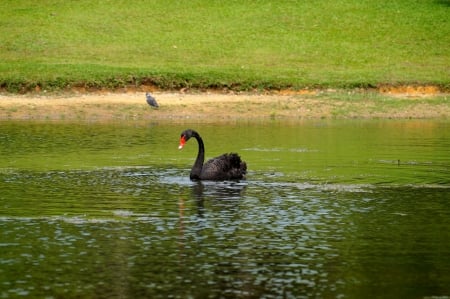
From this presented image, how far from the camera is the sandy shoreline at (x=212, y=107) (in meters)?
35.2

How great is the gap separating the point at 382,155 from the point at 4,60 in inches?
844

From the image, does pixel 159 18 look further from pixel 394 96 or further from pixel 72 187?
pixel 72 187

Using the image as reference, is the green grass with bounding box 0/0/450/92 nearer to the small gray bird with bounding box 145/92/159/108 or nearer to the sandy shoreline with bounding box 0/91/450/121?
the sandy shoreline with bounding box 0/91/450/121

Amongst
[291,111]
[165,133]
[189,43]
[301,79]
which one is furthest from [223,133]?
[189,43]

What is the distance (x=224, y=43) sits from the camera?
47375mm

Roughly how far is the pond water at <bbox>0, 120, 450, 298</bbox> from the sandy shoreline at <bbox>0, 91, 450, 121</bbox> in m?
6.87

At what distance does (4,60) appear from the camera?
42.8m

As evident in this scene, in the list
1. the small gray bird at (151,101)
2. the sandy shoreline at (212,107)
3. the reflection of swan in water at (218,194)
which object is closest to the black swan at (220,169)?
the reflection of swan in water at (218,194)

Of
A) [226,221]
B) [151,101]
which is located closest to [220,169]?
[226,221]

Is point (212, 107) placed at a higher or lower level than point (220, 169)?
higher

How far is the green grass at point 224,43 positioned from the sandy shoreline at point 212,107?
1072 millimetres

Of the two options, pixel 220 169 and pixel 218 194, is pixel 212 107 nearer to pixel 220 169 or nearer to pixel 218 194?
pixel 220 169

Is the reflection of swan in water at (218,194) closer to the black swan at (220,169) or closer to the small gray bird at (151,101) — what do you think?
the black swan at (220,169)

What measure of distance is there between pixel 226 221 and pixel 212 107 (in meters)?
20.2
